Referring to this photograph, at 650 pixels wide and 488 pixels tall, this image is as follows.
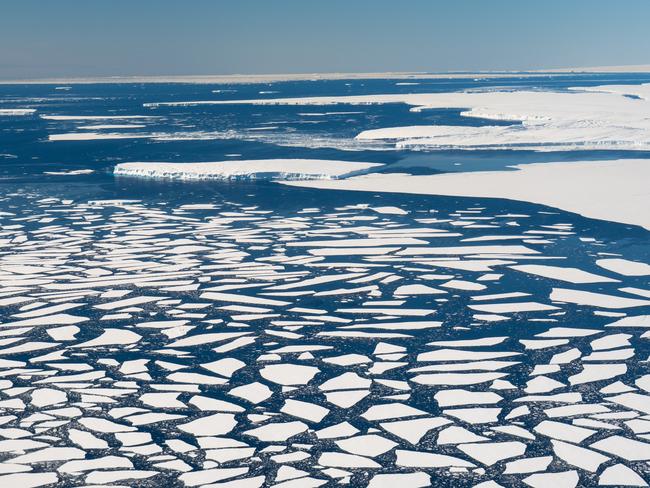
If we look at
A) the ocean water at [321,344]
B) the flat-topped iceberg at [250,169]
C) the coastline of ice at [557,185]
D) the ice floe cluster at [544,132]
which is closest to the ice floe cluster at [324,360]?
the ocean water at [321,344]

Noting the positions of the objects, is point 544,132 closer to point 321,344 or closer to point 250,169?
point 250,169

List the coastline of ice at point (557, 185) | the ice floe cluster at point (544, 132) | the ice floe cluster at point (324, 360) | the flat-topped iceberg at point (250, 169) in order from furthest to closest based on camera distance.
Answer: the ice floe cluster at point (544, 132)
the flat-topped iceberg at point (250, 169)
the coastline of ice at point (557, 185)
the ice floe cluster at point (324, 360)

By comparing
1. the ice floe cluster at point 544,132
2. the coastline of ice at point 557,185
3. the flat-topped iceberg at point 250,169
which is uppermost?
the ice floe cluster at point 544,132

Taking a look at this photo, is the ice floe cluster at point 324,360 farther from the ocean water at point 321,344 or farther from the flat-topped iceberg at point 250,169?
the flat-topped iceberg at point 250,169

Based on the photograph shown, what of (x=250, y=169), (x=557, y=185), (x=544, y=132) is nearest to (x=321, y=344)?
(x=557, y=185)

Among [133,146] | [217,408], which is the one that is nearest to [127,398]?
[217,408]

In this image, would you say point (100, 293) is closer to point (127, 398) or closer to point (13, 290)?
point (13, 290)
